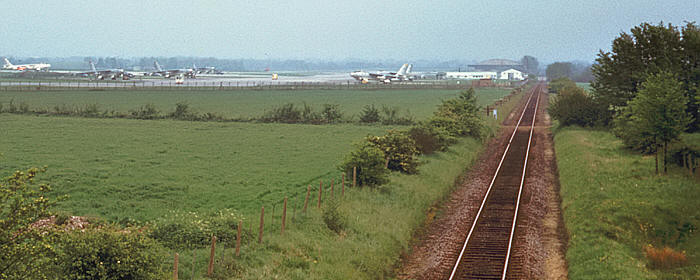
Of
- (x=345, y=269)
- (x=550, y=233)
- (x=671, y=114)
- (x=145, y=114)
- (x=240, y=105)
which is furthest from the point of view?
(x=240, y=105)

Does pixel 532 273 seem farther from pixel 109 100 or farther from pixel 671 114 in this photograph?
pixel 109 100

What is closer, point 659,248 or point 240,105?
point 659,248

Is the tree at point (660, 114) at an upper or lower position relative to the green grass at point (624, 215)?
upper

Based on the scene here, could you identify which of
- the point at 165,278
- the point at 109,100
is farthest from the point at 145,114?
the point at 165,278

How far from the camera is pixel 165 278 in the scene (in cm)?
1247

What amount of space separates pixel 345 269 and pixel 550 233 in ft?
32.7

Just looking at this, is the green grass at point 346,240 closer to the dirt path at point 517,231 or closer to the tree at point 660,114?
the dirt path at point 517,231

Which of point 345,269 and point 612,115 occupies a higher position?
point 612,115

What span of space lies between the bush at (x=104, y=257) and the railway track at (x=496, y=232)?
9.50 meters

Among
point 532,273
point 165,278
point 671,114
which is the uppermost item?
point 671,114

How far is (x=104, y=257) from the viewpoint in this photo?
11.2 m

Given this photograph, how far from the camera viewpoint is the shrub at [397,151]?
98.6 feet

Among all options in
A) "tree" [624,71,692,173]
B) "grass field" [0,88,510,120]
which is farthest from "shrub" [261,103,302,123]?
"tree" [624,71,692,173]

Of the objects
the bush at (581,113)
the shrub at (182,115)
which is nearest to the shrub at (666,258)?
the bush at (581,113)
